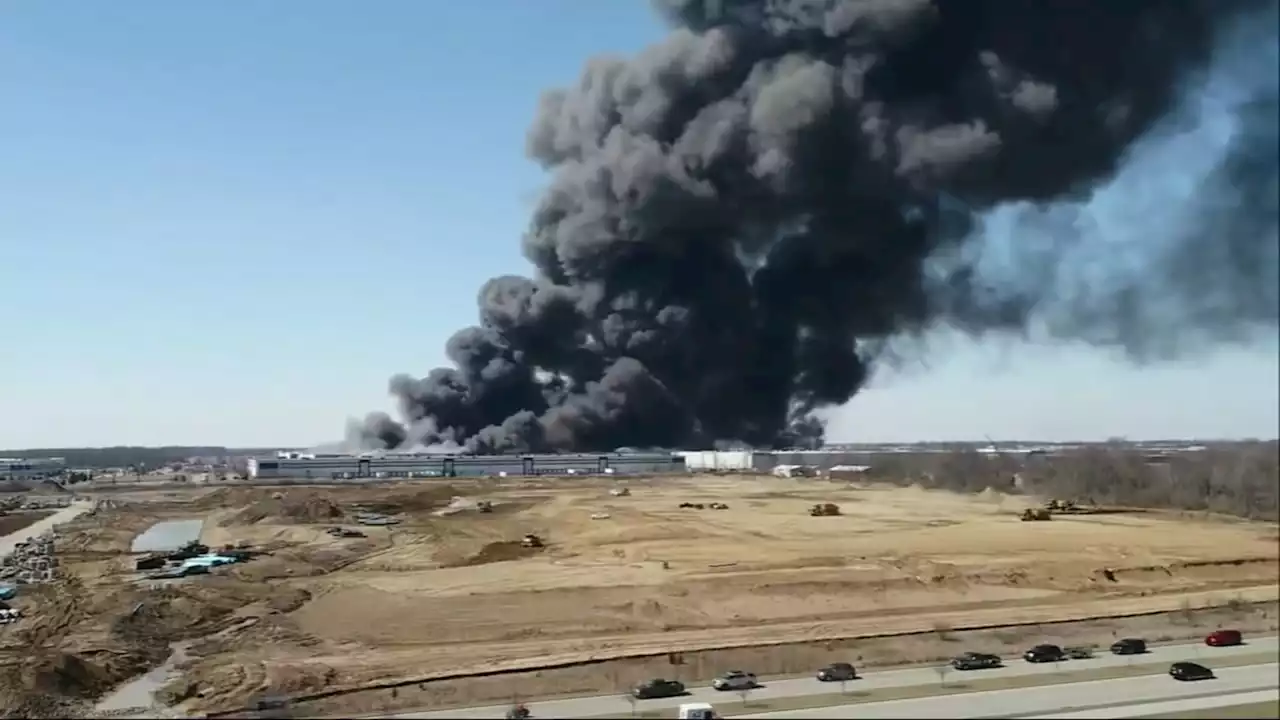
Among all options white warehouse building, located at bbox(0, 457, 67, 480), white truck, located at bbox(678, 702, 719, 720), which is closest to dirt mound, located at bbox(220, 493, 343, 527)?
white warehouse building, located at bbox(0, 457, 67, 480)

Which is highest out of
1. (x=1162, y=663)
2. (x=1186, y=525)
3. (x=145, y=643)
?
(x=1186, y=525)

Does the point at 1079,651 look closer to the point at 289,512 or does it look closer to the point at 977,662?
the point at 977,662

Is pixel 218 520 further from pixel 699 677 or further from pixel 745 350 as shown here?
pixel 699 677

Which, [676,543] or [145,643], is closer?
[145,643]

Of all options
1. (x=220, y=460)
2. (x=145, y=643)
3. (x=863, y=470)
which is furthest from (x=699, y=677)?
(x=220, y=460)

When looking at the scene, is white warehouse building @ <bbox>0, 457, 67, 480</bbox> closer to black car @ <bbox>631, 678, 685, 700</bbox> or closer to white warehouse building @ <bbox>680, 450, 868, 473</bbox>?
white warehouse building @ <bbox>680, 450, 868, 473</bbox>

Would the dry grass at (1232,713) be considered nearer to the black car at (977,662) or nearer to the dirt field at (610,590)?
the dirt field at (610,590)

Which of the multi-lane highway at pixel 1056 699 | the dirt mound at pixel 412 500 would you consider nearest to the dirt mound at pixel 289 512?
the dirt mound at pixel 412 500
